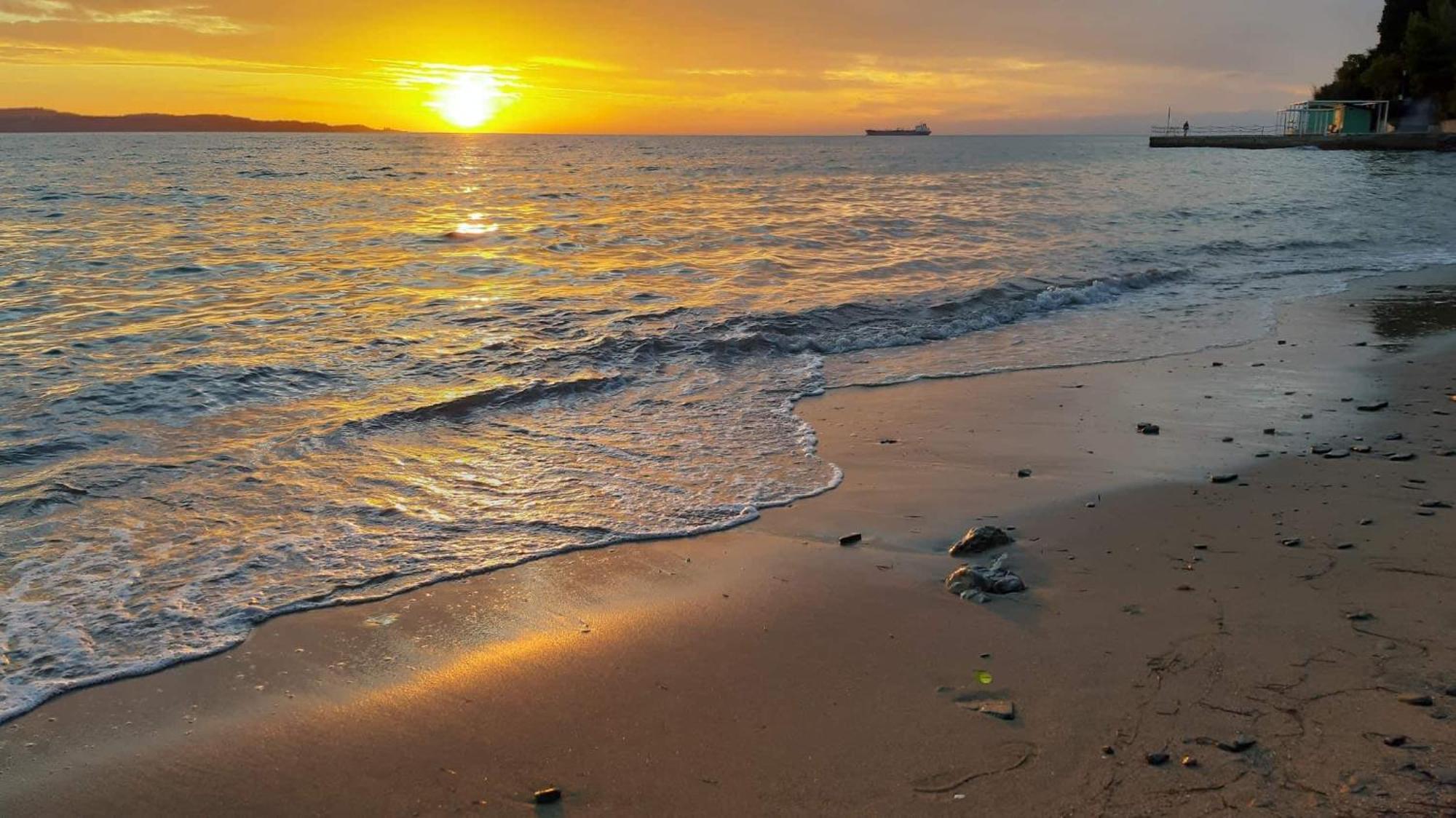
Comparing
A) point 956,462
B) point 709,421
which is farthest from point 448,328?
point 956,462

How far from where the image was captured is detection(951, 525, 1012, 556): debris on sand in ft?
16.8

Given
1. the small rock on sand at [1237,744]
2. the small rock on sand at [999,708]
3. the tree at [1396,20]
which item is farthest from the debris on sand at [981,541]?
the tree at [1396,20]

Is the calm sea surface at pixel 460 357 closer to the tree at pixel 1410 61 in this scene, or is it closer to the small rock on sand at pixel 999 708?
the small rock on sand at pixel 999 708

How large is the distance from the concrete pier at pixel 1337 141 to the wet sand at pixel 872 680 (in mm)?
77166

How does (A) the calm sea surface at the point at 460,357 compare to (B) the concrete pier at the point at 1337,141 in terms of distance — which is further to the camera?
(B) the concrete pier at the point at 1337,141

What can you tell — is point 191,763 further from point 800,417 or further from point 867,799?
point 800,417

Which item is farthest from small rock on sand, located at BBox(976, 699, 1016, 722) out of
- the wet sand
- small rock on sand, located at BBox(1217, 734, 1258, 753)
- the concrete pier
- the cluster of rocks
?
the concrete pier

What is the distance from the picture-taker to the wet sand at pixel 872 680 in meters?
3.09

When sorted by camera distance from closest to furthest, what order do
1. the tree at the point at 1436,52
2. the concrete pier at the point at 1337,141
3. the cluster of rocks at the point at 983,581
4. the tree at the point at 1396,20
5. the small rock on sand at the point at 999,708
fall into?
the small rock on sand at the point at 999,708 < the cluster of rocks at the point at 983,581 < the concrete pier at the point at 1337,141 < the tree at the point at 1436,52 < the tree at the point at 1396,20

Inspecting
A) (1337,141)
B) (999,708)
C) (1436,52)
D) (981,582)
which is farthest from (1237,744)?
(1436,52)

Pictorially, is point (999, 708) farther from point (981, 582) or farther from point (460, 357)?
point (460, 357)

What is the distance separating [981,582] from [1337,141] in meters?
82.7

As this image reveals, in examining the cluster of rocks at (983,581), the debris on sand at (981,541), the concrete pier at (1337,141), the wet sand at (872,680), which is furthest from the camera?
the concrete pier at (1337,141)

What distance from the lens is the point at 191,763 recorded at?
3342mm
